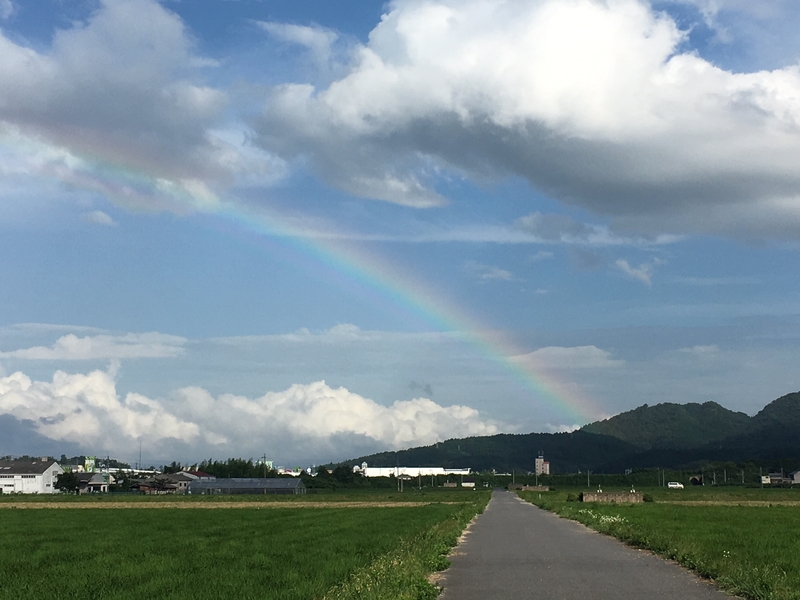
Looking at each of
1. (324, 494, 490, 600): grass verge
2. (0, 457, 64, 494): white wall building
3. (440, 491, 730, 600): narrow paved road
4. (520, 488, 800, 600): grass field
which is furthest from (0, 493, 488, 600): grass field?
(0, 457, 64, 494): white wall building

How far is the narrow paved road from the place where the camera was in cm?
1761

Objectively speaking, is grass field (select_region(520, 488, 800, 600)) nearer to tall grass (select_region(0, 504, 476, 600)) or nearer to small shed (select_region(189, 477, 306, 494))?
tall grass (select_region(0, 504, 476, 600))

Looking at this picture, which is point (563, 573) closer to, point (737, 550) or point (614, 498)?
point (737, 550)

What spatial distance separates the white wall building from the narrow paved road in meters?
160

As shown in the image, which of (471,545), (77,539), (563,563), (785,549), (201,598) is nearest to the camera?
(201,598)

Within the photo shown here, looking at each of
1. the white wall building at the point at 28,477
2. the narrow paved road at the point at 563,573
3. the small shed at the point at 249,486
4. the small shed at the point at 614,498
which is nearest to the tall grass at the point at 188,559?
the narrow paved road at the point at 563,573

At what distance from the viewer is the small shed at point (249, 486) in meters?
175

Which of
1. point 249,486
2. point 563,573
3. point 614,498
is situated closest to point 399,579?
point 563,573

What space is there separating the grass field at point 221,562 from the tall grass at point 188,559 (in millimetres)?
31

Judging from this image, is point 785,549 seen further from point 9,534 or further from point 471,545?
point 9,534

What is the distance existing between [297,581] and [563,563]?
772cm

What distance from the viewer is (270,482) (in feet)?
603

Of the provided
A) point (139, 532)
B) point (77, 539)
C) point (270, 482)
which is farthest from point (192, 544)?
point (270, 482)

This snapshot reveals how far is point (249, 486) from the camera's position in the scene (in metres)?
183
